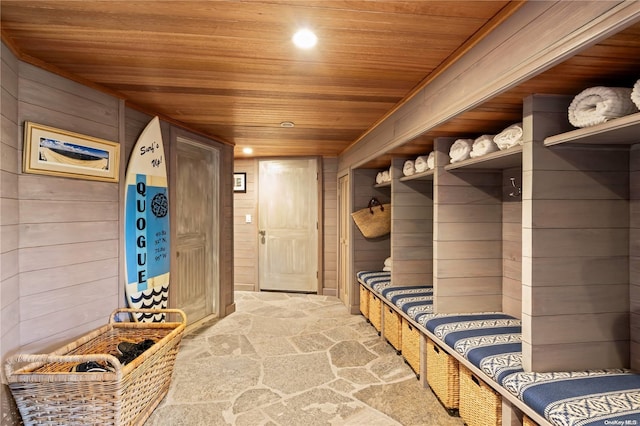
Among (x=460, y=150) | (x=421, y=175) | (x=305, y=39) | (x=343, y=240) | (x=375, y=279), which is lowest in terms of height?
(x=375, y=279)

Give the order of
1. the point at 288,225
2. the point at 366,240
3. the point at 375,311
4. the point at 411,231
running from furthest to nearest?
the point at 288,225 → the point at 366,240 → the point at 375,311 → the point at 411,231

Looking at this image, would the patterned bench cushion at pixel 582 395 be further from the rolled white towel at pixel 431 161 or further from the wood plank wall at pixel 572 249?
the rolled white towel at pixel 431 161

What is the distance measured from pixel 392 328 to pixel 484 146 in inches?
73.0

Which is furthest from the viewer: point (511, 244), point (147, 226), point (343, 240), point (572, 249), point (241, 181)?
point (241, 181)

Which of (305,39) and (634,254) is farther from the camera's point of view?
(305,39)

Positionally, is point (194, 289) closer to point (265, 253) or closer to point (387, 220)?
point (265, 253)

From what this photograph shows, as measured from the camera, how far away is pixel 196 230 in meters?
3.96

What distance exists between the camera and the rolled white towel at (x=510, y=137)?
6.04ft

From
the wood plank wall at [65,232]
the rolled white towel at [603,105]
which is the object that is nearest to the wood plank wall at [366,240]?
the wood plank wall at [65,232]

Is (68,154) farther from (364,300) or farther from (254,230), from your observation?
(254,230)

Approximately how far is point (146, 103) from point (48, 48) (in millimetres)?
951

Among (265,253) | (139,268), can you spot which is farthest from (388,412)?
(265,253)

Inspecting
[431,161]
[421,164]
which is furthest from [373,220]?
[431,161]

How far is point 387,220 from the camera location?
4.24m
